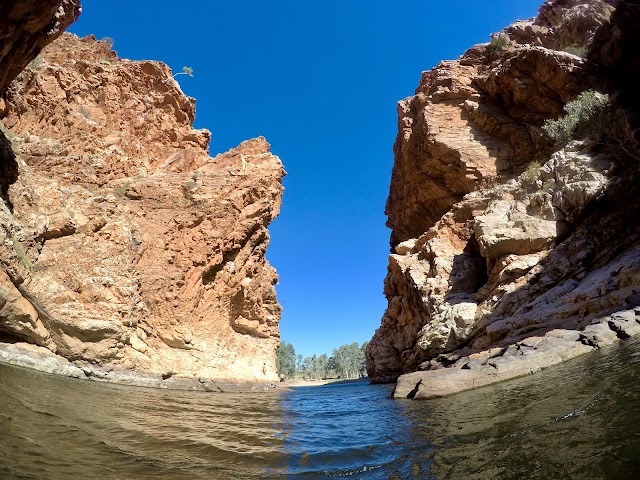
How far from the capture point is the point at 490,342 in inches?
731

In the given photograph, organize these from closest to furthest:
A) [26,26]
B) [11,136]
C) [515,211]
Answer: [26,26]
[11,136]
[515,211]

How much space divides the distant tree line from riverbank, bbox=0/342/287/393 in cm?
8836

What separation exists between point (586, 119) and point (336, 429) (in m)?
Answer: 27.6

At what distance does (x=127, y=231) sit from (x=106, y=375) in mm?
10304

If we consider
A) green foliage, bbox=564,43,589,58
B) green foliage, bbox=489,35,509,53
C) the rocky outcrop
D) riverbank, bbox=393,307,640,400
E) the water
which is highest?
green foliage, bbox=489,35,509,53

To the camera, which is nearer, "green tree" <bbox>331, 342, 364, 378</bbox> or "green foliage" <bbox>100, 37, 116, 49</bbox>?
"green foliage" <bbox>100, 37, 116, 49</bbox>

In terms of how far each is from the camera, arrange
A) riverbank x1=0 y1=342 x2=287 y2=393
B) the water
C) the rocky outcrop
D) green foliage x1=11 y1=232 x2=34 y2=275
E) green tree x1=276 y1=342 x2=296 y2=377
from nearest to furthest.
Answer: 1. the water
2. the rocky outcrop
3. riverbank x1=0 y1=342 x2=287 y2=393
4. green foliage x1=11 y1=232 x2=34 y2=275
5. green tree x1=276 y1=342 x2=296 y2=377

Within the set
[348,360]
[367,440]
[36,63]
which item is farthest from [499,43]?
[348,360]

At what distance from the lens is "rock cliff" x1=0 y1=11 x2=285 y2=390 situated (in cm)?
1897

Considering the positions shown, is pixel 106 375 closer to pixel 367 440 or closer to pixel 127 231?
pixel 127 231

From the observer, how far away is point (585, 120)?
24797 millimetres

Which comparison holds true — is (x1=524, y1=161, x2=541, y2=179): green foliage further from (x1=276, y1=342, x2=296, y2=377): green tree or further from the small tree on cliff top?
(x1=276, y1=342, x2=296, y2=377): green tree

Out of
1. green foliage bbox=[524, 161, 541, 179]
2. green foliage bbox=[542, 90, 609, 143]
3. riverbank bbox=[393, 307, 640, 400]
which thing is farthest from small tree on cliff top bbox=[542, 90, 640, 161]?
riverbank bbox=[393, 307, 640, 400]

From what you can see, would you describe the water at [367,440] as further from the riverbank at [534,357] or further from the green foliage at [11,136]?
the green foliage at [11,136]
